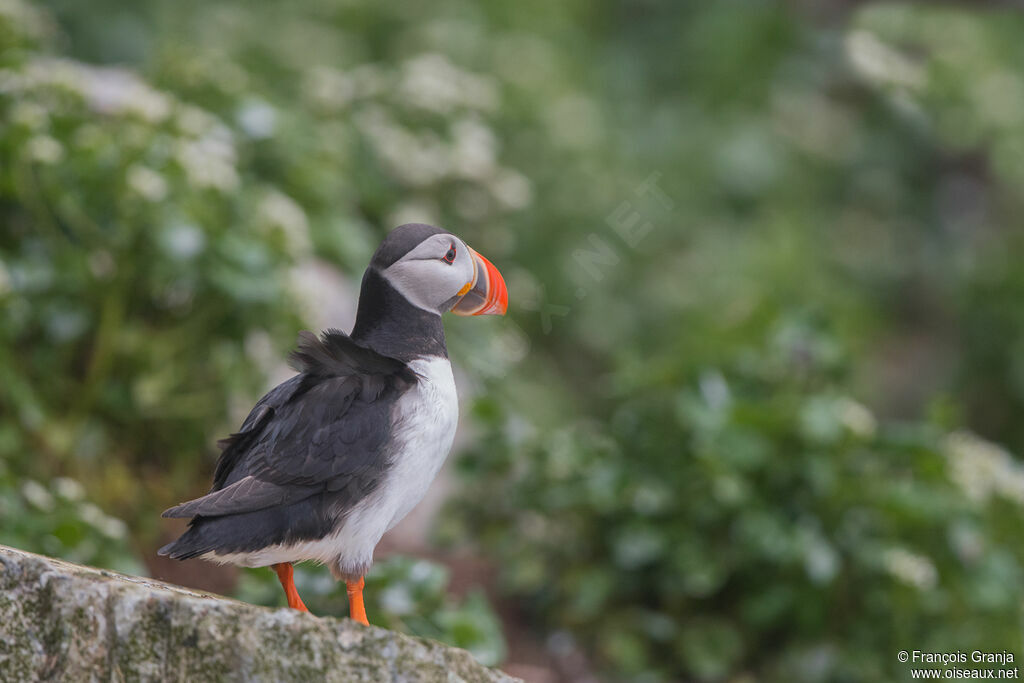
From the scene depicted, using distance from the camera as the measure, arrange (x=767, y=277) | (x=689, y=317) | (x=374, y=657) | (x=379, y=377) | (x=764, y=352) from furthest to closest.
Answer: (x=767, y=277) < (x=689, y=317) < (x=764, y=352) < (x=379, y=377) < (x=374, y=657)

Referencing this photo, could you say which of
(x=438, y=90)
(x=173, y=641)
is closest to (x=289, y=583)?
(x=173, y=641)

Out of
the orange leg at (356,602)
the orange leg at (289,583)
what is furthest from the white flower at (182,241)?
the orange leg at (356,602)

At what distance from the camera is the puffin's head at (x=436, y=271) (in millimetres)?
2117

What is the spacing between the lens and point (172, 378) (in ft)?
12.1

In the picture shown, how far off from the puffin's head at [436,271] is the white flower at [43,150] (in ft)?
6.43

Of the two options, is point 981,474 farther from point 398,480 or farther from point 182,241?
point 182,241

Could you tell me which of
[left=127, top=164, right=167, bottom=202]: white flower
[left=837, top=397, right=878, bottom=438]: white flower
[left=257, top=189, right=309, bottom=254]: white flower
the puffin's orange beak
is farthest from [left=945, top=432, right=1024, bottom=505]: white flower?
[left=127, top=164, right=167, bottom=202]: white flower

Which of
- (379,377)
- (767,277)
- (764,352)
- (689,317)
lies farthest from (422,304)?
(767,277)

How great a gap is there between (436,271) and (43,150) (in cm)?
211

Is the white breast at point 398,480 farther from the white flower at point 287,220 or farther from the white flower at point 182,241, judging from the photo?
the white flower at point 287,220

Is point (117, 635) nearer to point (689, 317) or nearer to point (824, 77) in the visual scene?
point (689, 317)

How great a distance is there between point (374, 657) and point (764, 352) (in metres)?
2.65

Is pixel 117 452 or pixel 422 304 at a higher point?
pixel 422 304

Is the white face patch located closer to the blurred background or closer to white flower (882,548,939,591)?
the blurred background
